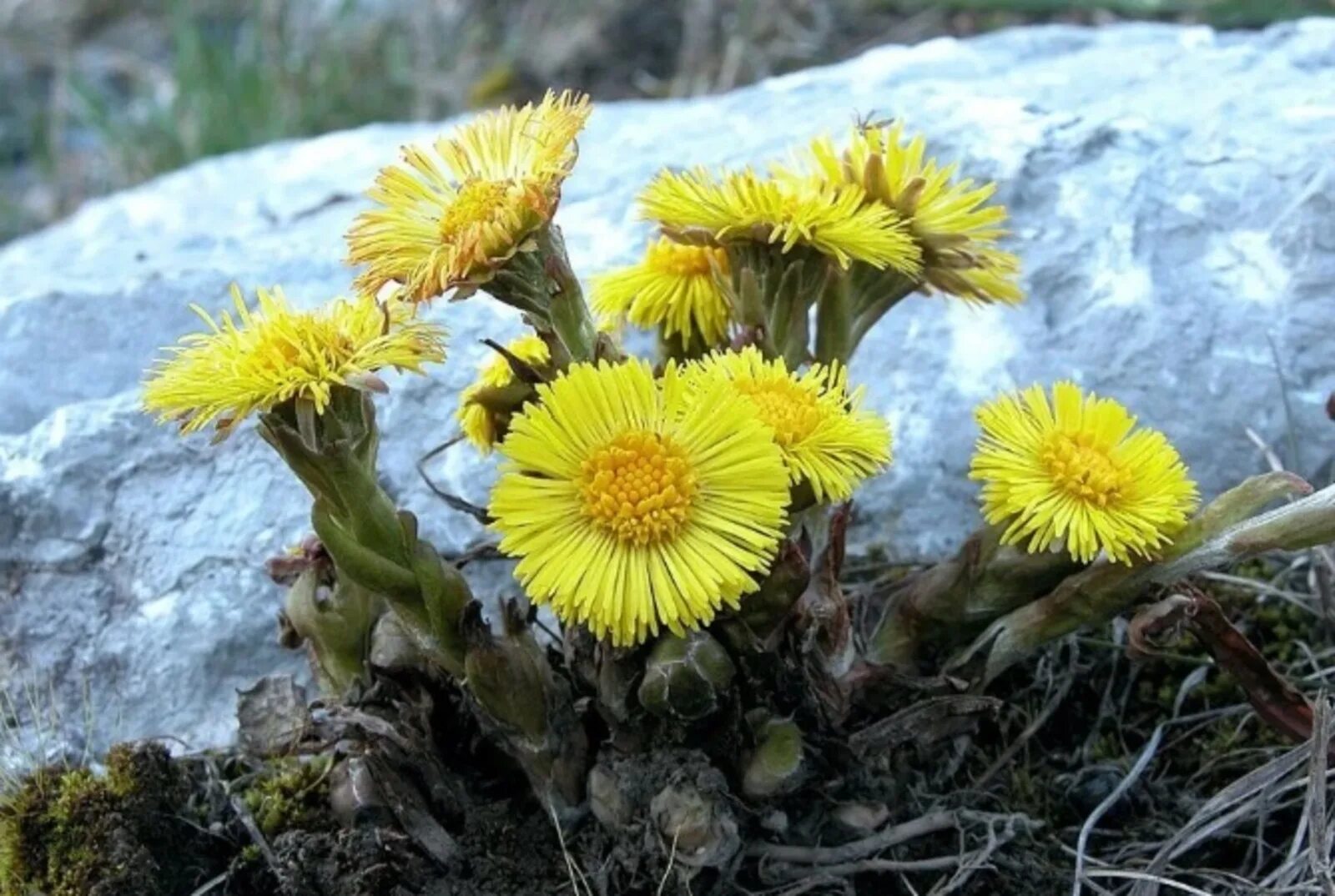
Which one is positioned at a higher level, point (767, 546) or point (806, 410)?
point (806, 410)

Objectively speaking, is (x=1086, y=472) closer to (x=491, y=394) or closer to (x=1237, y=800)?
(x=1237, y=800)

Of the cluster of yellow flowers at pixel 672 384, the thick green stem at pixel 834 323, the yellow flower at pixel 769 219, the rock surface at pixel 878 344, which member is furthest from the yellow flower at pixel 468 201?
the rock surface at pixel 878 344

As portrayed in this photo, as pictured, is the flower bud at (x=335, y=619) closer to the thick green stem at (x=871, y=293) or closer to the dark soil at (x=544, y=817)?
the dark soil at (x=544, y=817)

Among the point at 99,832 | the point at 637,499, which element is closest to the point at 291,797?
the point at 99,832

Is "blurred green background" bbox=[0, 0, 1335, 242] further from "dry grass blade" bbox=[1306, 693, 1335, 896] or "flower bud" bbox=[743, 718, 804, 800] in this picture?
"flower bud" bbox=[743, 718, 804, 800]

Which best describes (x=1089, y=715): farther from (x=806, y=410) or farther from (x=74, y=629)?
(x=74, y=629)

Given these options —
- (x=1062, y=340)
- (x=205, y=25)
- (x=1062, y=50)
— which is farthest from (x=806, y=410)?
(x=205, y=25)

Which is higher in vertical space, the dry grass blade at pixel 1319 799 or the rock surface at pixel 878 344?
the rock surface at pixel 878 344

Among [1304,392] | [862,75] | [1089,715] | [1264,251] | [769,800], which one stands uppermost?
[862,75]
